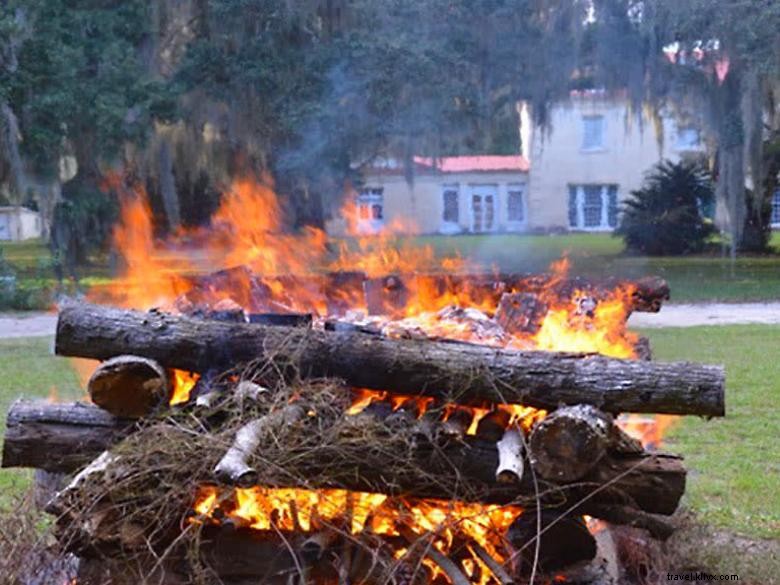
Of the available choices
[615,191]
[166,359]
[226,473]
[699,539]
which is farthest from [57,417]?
[615,191]

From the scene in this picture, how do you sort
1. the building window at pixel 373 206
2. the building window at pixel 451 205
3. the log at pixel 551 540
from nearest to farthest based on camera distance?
the log at pixel 551 540 → the building window at pixel 373 206 → the building window at pixel 451 205

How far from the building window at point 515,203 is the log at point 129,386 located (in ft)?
107

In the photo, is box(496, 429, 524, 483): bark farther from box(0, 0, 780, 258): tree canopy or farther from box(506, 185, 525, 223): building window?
box(506, 185, 525, 223): building window

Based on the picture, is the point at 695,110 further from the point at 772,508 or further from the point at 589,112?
the point at 772,508

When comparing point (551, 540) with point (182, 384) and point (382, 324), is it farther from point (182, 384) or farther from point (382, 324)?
point (182, 384)

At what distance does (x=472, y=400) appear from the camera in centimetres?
375

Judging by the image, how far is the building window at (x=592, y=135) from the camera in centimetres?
3284

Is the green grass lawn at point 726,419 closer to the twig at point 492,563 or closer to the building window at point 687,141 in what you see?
the twig at point 492,563

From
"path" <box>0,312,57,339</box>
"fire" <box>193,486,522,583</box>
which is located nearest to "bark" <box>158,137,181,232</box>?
"path" <box>0,312,57,339</box>

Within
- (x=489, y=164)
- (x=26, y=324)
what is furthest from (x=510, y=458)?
(x=489, y=164)

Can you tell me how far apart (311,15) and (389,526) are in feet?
49.1

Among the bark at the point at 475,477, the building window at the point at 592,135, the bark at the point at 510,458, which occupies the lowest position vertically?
the bark at the point at 475,477

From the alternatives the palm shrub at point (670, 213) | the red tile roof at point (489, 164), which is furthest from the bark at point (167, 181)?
the red tile roof at point (489, 164)

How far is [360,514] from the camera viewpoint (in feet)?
12.0
